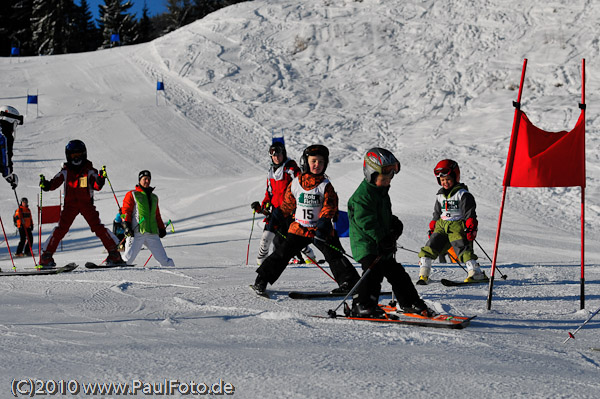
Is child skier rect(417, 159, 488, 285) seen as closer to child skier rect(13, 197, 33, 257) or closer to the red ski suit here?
the red ski suit

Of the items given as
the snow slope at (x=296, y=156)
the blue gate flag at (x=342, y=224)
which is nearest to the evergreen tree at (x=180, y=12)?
the snow slope at (x=296, y=156)

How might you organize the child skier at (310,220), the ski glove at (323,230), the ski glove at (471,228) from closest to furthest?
the ski glove at (323,230) → the child skier at (310,220) → the ski glove at (471,228)

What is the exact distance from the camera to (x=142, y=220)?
27.8 feet

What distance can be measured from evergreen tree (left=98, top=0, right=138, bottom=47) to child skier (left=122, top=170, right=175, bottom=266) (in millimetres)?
54382

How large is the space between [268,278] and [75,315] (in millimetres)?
1802

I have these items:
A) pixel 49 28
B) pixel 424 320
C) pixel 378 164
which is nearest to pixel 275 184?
pixel 378 164

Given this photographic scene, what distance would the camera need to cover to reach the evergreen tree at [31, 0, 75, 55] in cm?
5412

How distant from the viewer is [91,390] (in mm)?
2775

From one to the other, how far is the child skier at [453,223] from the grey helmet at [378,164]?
7.94ft

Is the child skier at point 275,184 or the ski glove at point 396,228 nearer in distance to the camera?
the ski glove at point 396,228

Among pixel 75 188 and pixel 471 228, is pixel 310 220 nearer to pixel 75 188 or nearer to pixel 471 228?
pixel 471 228

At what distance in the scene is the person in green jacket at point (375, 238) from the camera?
4.66 m

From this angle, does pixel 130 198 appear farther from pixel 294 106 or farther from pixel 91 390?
pixel 294 106

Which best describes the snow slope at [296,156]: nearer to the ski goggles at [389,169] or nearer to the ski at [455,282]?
the ski at [455,282]
